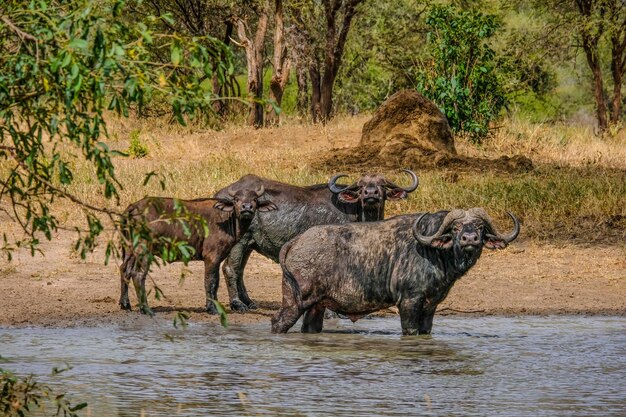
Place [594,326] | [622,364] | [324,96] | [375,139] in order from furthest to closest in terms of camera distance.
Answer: [324,96] → [375,139] → [594,326] → [622,364]

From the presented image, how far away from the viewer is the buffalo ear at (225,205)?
41.9 feet

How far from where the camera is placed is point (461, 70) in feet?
84.0

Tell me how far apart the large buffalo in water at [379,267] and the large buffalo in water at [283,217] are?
72.5 inches

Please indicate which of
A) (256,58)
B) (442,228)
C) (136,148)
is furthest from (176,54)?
(256,58)

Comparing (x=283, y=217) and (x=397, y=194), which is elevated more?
(x=397, y=194)

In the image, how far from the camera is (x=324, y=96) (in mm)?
32219

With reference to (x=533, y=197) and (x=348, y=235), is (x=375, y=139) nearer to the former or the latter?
(x=533, y=197)

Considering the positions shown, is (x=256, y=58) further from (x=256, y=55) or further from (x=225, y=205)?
(x=225, y=205)

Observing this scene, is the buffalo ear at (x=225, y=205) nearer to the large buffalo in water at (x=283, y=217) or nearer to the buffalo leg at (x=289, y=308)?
the large buffalo in water at (x=283, y=217)

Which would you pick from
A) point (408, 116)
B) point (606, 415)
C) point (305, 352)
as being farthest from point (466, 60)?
point (606, 415)

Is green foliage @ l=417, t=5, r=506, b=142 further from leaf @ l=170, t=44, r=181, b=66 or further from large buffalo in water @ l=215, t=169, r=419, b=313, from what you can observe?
leaf @ l=170, t=44, r=181, b=66

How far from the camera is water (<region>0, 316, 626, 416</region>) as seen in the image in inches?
333

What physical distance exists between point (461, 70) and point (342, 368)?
16508 millimetres

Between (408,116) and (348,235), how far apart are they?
37.9 ft
